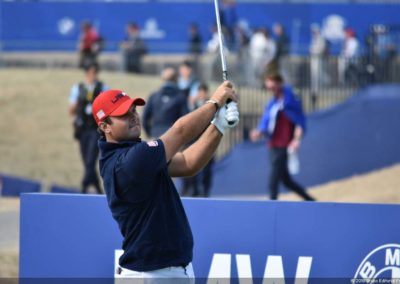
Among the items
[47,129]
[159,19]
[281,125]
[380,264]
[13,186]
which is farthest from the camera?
[159,19]

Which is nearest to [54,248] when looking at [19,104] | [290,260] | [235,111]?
[290,260]

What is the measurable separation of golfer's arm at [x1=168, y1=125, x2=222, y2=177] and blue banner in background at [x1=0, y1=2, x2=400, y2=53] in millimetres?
23359

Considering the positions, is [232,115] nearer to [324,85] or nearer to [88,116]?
[88,116]

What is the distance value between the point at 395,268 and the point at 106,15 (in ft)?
80.5

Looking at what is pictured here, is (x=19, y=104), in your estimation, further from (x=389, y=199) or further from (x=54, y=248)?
(x=54, y=248)

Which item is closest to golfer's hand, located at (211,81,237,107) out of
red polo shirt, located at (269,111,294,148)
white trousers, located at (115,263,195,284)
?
white trousers, located at (115,263,195,284)

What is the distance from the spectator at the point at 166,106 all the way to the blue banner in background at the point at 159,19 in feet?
53.2

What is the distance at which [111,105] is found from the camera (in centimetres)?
622

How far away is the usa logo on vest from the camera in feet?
26.1

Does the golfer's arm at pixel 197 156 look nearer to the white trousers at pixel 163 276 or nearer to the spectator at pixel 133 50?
the white trousers at pixel 163 276

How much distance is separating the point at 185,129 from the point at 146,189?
43cm

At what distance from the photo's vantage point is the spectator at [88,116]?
13.1m

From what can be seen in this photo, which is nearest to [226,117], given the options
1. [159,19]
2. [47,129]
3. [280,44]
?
[47,129]

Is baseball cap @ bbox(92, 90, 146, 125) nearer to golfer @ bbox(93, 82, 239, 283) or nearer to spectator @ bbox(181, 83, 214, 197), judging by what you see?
golfer @ bbox(93, 82, 239, 283)
